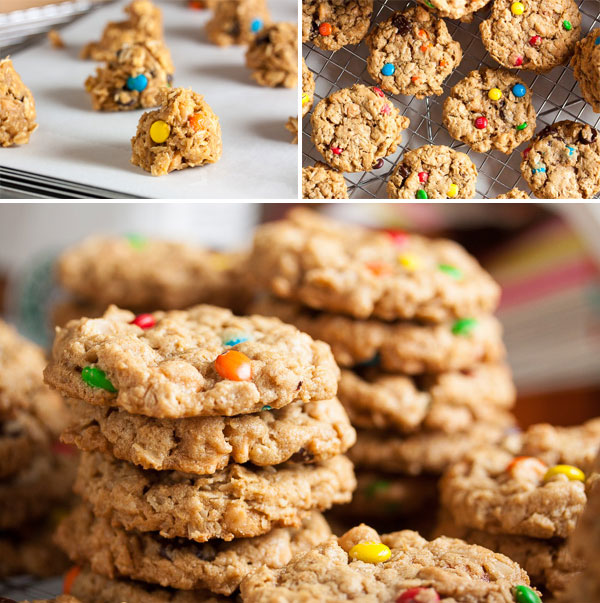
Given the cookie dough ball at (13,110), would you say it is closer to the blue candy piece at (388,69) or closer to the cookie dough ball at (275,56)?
the cookie dough ball at (275,56)

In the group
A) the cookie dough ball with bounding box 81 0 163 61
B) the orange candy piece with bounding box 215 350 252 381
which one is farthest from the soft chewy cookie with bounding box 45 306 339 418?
the cookie dough ball with bounding box 81 0 163 61

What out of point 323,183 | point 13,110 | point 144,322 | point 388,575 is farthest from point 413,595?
point 13,110

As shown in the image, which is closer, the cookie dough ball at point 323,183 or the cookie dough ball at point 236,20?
the cookie dough ball at point 323,183

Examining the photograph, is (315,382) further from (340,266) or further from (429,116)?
(429,116)

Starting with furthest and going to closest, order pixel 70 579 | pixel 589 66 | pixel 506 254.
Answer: pixel 506 254, pixel 589 66, pixel 70 579

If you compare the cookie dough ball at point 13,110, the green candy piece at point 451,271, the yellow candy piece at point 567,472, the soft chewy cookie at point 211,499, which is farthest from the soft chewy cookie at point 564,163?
the cookie dough ball at point 13,110

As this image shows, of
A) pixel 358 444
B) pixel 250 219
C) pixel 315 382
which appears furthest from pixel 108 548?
pixel 250 219

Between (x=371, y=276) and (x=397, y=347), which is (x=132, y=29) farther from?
(x=397, y=347)
